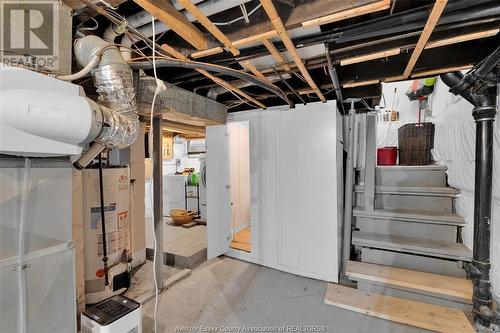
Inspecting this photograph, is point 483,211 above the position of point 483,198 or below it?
below

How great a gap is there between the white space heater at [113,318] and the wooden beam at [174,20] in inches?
71.3

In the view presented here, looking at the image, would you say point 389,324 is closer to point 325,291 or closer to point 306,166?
point 325,291

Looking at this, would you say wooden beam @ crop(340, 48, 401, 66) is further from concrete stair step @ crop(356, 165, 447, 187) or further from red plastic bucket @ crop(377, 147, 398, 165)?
red plastic bucket @ crop(377, 147, 398, 165)

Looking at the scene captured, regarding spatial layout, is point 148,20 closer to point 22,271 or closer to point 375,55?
point 22,271

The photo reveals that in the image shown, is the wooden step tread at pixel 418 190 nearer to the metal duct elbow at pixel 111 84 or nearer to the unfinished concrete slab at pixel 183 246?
the unfinished concrete slab at pixel 183 246

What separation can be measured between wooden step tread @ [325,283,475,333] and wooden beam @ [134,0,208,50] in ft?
8.65

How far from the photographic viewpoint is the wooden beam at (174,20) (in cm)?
119

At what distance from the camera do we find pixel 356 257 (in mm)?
3109

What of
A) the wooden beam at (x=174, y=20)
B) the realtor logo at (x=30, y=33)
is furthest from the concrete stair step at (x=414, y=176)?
the realtor logo at (x=30, y=33)

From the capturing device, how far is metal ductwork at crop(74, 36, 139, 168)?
4.40ft

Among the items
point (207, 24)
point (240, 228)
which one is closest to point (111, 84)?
point (207, 24)

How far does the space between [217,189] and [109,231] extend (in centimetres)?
137

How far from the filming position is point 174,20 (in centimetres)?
133

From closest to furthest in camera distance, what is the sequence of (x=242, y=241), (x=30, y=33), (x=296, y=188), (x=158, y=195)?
(x=30, y=33) < (x=158, y=195) < (x=296, y=188) < (x=242, y=241)
